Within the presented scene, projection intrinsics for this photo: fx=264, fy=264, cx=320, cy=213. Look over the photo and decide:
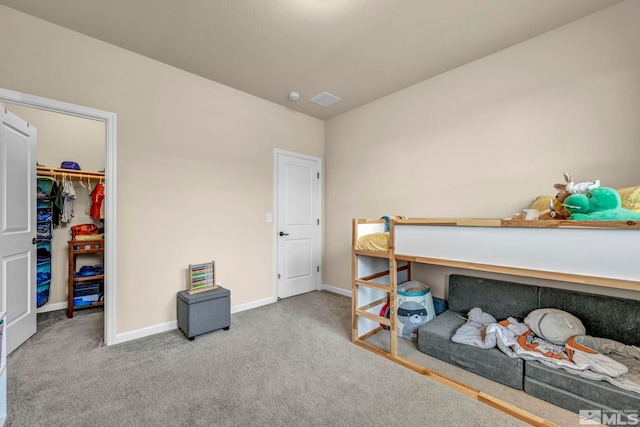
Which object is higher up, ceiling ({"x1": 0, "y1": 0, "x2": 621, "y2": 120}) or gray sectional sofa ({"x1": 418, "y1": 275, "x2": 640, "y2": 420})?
ceiling ({"x1": 0, "y1": 0, "x2": 621, "y2": 120})

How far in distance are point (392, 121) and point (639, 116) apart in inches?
79.1

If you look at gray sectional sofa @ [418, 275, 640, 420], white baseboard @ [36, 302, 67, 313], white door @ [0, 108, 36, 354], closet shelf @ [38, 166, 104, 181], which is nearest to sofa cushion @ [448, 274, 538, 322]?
→ gray sectional sofa @ [418, 275, 640, 420]

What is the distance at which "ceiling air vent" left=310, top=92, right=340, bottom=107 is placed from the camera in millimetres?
3299

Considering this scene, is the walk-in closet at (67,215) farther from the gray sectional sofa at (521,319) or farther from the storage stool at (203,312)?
the gray sectional sofa at (521,319)

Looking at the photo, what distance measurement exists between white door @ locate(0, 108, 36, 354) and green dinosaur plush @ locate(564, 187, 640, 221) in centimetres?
407

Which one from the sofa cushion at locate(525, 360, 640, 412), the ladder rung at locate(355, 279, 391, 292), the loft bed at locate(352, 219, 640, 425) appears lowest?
the sofa cushion at locate(525, 360, 640, 412)

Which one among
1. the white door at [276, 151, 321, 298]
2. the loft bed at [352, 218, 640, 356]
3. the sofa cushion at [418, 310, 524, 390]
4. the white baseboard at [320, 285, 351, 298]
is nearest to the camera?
the loft bed at [352, 218, 640, 356]

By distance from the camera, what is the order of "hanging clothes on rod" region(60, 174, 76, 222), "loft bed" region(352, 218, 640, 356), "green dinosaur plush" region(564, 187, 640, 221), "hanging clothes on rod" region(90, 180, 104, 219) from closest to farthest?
"loft bed" region(352, 218, 640, 356)
"green dinosaur plush" region(564, 187, 640, 221)
"hanging clothes on rod" region(60, 174, 76, 222)
"hanging clothes on rod" region(90, 180, 104, 219)

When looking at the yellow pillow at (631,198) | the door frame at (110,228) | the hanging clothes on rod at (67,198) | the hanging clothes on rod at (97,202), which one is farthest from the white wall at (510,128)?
the hanging clothes on rod at (67,198)

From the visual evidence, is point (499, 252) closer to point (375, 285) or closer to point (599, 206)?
point (599, 206)

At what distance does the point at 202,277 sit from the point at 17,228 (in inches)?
62.8

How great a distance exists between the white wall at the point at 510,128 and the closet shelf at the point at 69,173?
11.3 feet

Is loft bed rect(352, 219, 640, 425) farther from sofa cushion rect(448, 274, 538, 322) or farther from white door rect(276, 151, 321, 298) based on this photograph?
white door rect(276, 151, 321, 298)

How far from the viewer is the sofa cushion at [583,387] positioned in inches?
55.2
